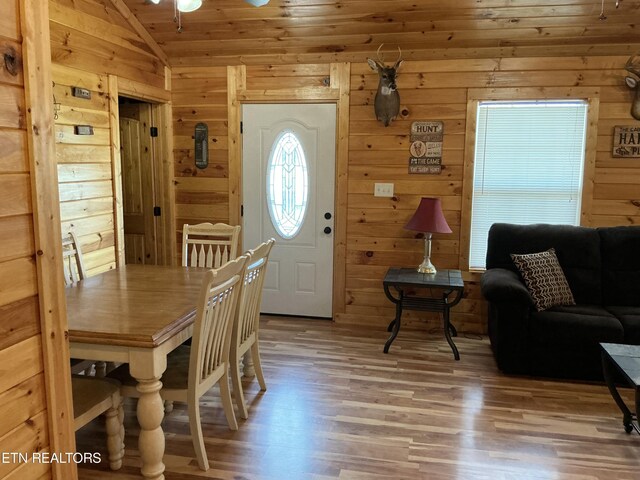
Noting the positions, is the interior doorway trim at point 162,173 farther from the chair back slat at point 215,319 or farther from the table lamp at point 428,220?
the table lamp at point 428,220

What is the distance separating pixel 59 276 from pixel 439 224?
3069 millimetres

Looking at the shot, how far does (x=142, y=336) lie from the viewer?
205cm

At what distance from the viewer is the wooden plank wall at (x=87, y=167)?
3.42 m

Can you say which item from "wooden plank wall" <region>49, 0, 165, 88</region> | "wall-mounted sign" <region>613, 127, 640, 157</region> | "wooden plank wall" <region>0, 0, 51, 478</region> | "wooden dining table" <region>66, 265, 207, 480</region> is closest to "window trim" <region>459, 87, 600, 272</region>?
"wall-mounted sign" <region>613, 127, 640, 157</region>

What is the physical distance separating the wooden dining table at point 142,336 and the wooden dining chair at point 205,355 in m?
0.11

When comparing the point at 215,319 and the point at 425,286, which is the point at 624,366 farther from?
the point at 215,319

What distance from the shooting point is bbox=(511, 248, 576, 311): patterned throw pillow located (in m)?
3.47

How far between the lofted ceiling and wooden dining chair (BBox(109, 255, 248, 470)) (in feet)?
7.85

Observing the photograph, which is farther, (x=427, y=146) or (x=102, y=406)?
(x=427, y=146)

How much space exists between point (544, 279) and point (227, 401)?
231cm

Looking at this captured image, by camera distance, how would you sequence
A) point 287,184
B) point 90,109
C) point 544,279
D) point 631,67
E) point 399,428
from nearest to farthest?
1. point 399,428
2. point 544,279
3. point 90,109
4. point 631,67
5. point 287,184

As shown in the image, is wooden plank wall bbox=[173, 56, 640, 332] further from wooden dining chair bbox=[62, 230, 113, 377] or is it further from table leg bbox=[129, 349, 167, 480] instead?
table leg bbox=[129, 349, 167, 480]

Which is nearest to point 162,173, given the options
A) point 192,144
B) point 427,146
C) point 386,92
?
point 192,144

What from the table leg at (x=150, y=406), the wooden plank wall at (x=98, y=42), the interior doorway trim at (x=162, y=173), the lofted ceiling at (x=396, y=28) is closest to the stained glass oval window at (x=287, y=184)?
the lofted ceiling at (x=396, y=28)
